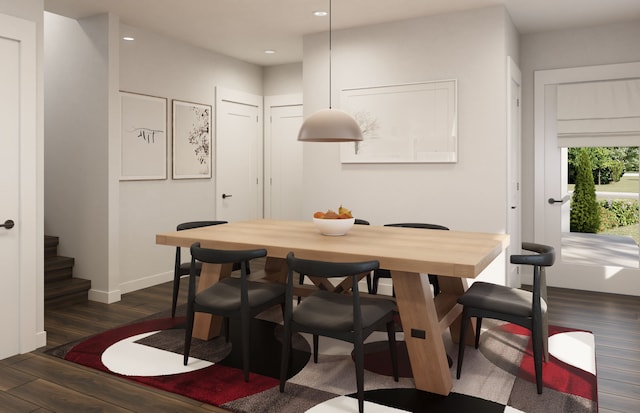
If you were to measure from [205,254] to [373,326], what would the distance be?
3.37ft

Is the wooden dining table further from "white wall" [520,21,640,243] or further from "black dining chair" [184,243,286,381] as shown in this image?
"white wall" [520,21,640,243]

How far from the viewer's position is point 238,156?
21.2 ft

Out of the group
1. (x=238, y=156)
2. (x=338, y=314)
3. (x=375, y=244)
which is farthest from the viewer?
(x=238, y=156)

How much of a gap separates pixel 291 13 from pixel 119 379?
338 centimetres

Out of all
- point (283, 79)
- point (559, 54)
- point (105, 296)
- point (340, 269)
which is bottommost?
point (105, 296)

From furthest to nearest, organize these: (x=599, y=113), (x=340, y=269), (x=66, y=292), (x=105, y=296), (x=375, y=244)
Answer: (x=599, y=113) < (x=105, y=296) < (x=66, y=292) < (x=375, y=244) < (x=340, y=269)

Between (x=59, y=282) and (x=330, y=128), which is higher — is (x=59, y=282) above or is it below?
below

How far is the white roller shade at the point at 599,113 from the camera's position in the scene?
4.80 metres

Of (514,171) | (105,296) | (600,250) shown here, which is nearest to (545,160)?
(514,171)

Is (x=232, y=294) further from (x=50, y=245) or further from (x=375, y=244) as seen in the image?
(x=50, y=245)

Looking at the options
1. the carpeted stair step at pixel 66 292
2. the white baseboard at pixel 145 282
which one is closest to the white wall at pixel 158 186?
the white baseboard at pixel 145 282

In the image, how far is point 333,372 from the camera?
2.95 meters

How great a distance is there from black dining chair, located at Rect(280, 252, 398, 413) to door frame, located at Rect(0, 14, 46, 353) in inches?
76.1

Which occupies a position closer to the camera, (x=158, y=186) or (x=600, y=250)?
(x=600, y=250)
